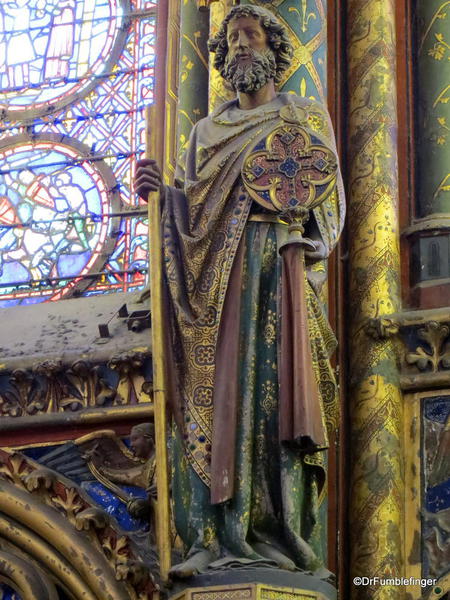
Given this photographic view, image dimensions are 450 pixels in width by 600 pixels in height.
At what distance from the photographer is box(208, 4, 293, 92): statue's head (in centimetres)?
740

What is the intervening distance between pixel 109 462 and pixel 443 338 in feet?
4.33

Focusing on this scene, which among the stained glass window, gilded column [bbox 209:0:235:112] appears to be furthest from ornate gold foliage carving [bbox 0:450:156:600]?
gilded column [bbox 209:0:235:112]

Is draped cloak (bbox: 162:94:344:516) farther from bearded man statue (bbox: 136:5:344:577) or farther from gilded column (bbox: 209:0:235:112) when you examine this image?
gilded column (bbox: 209:0:235:112)

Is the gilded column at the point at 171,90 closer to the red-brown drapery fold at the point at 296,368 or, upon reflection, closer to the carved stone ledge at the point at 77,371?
the carved stone ledge at the point at 77,371

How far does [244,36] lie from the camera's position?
741cm

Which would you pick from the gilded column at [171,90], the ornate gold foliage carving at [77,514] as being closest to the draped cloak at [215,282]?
the ornate gold foliage carving at [77,514]

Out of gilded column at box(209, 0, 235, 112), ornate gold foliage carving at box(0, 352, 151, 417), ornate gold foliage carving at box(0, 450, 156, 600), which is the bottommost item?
ornate gold foliage carving at box(0, 450, 156, 600)

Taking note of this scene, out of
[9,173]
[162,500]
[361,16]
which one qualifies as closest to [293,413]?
[162,500]

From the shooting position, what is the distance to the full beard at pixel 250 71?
7.39 metres

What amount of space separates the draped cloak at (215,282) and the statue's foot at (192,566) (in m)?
0.18

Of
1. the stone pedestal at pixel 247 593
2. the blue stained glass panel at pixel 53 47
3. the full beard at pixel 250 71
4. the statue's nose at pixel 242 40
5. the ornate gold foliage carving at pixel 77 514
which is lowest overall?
the stone pedestal at pixel 247 593

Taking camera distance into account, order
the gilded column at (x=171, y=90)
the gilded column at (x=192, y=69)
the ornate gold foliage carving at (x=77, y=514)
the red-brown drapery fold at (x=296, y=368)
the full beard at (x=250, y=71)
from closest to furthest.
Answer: the red-brown drapery fold at (x=296, y=368) < the full beard at (x=250, y=71) < the ornate gold foliage carving at (x=77, y=514) < the gilded column at (x=192, y=69) < the gilded column at (x=171, y=90)

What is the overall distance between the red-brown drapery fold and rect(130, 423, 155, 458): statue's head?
3.62 feet

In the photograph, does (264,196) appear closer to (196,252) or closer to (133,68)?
(196,252)
